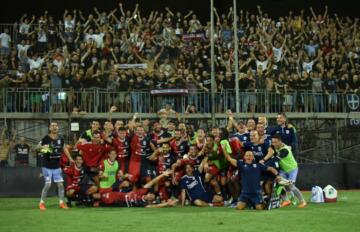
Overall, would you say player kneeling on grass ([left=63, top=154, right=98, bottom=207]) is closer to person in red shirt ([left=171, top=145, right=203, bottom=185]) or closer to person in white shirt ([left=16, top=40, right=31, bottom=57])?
person in red shirt ([left=171, top=145, right=203, bottom=185])

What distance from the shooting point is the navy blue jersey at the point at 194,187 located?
16.6 meters

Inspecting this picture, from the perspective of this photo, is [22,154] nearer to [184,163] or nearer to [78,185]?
[78,185]

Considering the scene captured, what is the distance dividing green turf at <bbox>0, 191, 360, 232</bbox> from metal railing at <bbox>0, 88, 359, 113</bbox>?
331 inches

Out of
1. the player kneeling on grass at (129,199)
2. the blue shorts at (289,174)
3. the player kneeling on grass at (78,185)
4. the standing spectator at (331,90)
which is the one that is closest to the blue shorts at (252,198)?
the blue shorts at (289,174)

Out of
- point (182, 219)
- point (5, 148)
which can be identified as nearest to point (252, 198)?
point (182, 219)

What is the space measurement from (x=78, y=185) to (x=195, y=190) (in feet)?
10.1

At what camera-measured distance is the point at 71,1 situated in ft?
105

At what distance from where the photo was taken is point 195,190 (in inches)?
653

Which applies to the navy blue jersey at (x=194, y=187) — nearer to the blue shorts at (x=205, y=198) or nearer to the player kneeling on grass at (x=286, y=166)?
the blue shorts at (x=205, y=198)

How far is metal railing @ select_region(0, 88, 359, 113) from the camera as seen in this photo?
24.2 m

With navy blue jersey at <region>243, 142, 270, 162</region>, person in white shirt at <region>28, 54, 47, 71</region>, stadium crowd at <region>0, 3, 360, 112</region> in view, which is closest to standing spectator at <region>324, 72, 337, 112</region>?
stadium crowd at <region>0, 3, 360, 112</region>

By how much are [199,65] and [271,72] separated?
10.3ft

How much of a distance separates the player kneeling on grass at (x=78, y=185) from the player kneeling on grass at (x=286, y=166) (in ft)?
15.8

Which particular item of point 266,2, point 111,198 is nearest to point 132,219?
point 111,198
